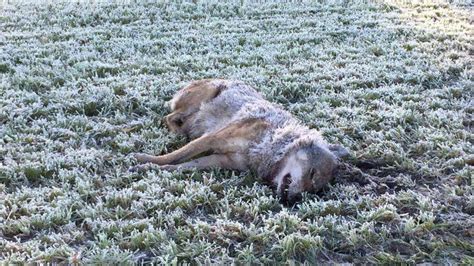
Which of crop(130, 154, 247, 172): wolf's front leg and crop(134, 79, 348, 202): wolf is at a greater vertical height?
crop(134, 79, 348, 202): wolf

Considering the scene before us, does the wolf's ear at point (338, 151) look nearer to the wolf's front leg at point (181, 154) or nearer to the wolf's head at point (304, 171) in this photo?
the wolf's head at point (304, 171)

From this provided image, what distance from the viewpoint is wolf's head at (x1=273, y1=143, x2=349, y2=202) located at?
15.5ft

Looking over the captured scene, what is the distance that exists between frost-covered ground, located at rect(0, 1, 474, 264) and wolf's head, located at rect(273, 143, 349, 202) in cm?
12

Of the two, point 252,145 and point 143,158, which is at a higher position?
point 252,145

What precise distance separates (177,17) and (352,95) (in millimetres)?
5761

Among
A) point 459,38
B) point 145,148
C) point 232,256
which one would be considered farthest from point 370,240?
point 459,38

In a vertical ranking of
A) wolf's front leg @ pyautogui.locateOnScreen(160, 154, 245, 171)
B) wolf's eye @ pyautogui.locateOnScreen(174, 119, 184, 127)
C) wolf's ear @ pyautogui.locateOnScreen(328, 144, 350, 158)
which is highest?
wolf's ear @ pyautogui.locateOnScreen(328, 144, 350, 158)

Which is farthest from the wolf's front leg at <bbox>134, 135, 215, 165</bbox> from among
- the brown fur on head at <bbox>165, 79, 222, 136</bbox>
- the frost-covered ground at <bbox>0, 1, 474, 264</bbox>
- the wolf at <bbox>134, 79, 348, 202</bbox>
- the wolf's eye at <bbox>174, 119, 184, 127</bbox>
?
the wolf's eye at <bbox>174, 119, 184, 127</bbox>

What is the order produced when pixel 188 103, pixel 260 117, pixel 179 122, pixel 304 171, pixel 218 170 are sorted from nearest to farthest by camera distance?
pixel 304 171 < pixel 218 170 < pixel 260 117 < pixel 179 122 < pixel 188 103

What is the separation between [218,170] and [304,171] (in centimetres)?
84

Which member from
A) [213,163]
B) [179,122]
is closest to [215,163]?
[213,163]

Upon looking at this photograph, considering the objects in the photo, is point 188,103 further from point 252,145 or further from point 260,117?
point 252,145

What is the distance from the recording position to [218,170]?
17.1 ft

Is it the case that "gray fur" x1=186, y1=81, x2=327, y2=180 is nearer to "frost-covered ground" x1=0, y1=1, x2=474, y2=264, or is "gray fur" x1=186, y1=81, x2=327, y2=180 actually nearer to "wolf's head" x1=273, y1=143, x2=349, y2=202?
"wolf's head" x1=273, y1=143, x2=349, y2=202
